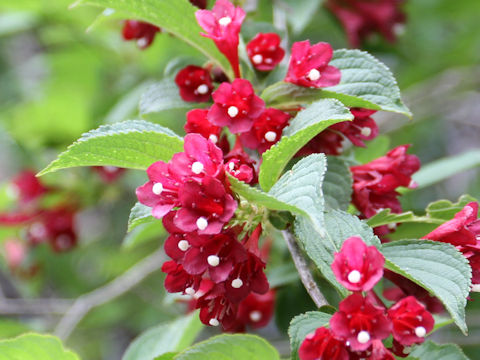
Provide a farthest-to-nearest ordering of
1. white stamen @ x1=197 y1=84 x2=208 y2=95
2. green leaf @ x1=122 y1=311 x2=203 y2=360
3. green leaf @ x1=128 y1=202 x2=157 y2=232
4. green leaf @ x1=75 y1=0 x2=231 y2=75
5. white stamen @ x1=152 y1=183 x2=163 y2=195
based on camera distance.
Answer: green leaf @ x1=122 y1=311 x2=203 y2=360, white stamen @ x1=197 y1=84 x2=208 y2=95, green leaf @ x1=75 y1=0 x2=231 y2=75, green leaf @ x1=128 y1=202 x2=157 y2=232, white stamen @ x1=152 y1=183 x2=163 y2=195

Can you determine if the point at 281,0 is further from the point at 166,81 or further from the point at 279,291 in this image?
the point at 279,291

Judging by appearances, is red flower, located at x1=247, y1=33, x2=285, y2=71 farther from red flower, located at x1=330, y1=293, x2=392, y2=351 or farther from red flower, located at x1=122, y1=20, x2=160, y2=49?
red flower, located at x1=330, y1=293, x2=392, y2=351

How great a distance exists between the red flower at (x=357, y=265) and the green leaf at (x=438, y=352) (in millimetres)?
335

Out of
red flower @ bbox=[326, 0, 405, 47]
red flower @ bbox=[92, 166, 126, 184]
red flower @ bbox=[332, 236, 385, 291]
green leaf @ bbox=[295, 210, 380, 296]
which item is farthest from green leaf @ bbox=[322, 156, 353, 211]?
red flower @ bbox=[92, 166, 126, 184]

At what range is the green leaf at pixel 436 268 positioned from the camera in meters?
0.88

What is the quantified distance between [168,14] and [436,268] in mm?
653

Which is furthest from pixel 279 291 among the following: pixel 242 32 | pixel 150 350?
pixel 242 32

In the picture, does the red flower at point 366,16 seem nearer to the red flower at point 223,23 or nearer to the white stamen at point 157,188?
the red flower at point 223,23

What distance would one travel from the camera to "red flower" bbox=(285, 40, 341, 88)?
109 cm

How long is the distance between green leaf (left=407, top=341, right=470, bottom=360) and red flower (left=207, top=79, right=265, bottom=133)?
0.50 metres

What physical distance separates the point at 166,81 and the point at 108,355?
2.25 metres

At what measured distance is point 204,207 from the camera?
88 centimetres

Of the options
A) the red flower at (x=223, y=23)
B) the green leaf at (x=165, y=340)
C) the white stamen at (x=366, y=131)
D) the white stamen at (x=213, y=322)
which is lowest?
the green leaf at (x=165, y=340)

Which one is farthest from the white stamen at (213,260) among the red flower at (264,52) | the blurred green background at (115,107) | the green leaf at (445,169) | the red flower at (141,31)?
the blurred green background at (115,107)
